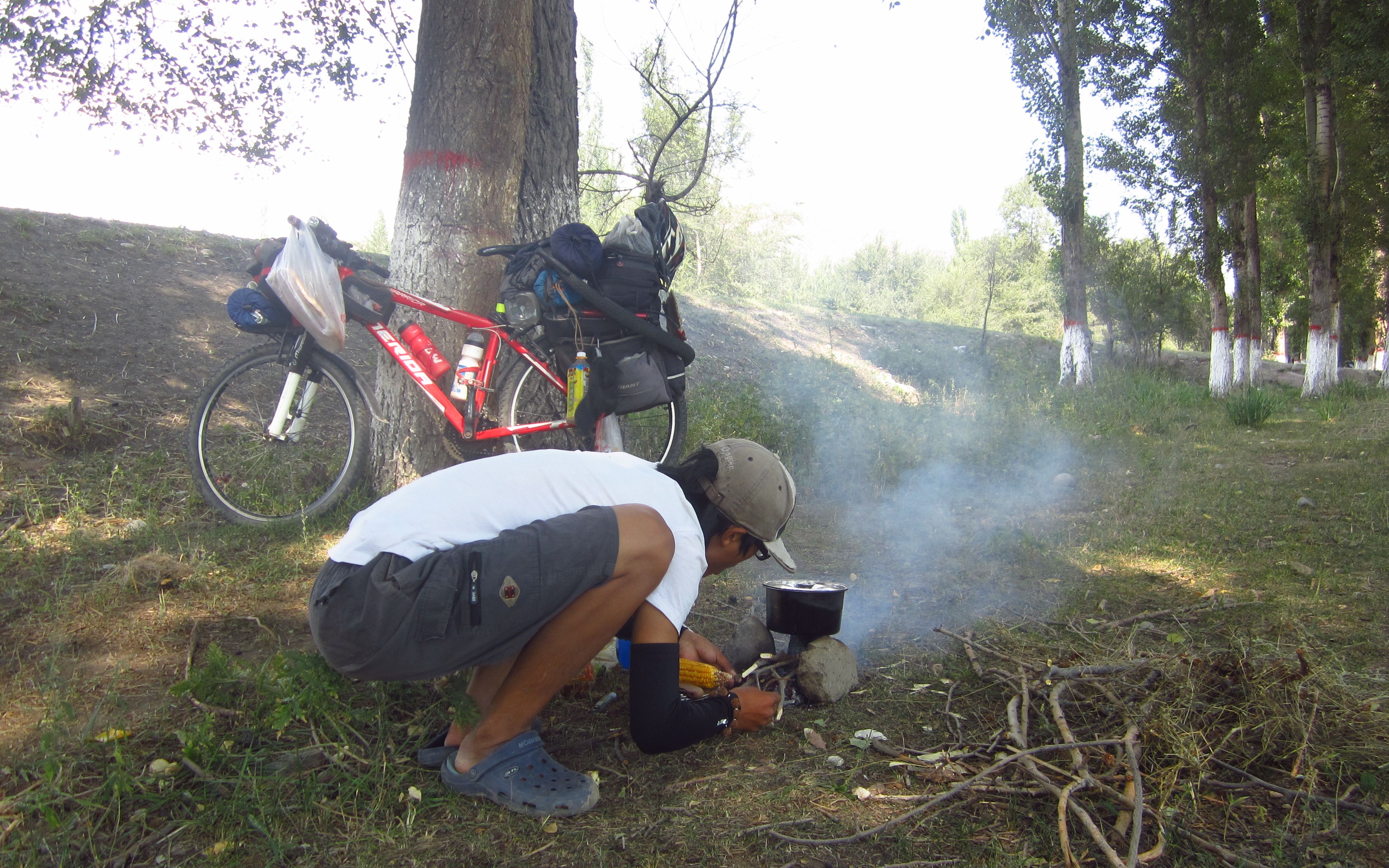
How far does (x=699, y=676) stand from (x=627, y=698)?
438 mm

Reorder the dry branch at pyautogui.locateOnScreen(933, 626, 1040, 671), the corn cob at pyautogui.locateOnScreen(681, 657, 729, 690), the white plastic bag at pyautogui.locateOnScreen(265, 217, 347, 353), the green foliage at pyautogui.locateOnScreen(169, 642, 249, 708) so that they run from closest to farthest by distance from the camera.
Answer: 1. the green foliage at pyautogui.locateOnScreen(169, 642, 249, 708)
2. the corn cob at pyautogui.locateOnScreen(681, 657, 729, 690)
3. the dry branch at pyautogui.locateOnScreen(933, 626, 1040, 671)
4. the white plastic bag at pyautogui.locateOnScreen(265, 217, 347, 353)

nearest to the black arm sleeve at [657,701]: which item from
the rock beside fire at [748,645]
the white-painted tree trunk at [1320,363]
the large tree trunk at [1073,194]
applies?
the rock beside fire at [748,645]

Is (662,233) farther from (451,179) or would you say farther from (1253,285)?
(1253,285)

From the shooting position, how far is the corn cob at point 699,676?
2490mm

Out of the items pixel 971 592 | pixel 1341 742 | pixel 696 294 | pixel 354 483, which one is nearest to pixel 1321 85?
pixel 696 294

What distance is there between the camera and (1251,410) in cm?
865

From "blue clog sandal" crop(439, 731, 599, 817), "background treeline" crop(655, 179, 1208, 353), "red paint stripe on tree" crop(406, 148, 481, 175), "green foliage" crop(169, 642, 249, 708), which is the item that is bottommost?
"blue clog sandal" crop(439, 731, 599, 817)

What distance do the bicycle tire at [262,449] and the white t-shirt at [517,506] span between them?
197 cm

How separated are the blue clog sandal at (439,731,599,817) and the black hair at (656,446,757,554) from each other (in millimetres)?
742

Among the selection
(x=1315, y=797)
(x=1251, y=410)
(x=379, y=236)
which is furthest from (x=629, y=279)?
(x=379, y=236)

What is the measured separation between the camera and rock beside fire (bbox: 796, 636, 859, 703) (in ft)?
8.74

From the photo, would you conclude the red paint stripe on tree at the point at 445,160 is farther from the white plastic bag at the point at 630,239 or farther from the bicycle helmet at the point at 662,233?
the bicycle helmet at the point at 662,233

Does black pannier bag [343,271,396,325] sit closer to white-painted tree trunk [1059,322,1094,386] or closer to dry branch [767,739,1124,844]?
dry branch [767,739,1124,844]

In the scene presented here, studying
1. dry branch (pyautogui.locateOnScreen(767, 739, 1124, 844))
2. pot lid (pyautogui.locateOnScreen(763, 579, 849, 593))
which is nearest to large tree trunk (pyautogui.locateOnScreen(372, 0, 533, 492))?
pot lid (pyautogui.locateOnScreen(763, 579, 849, 593))
